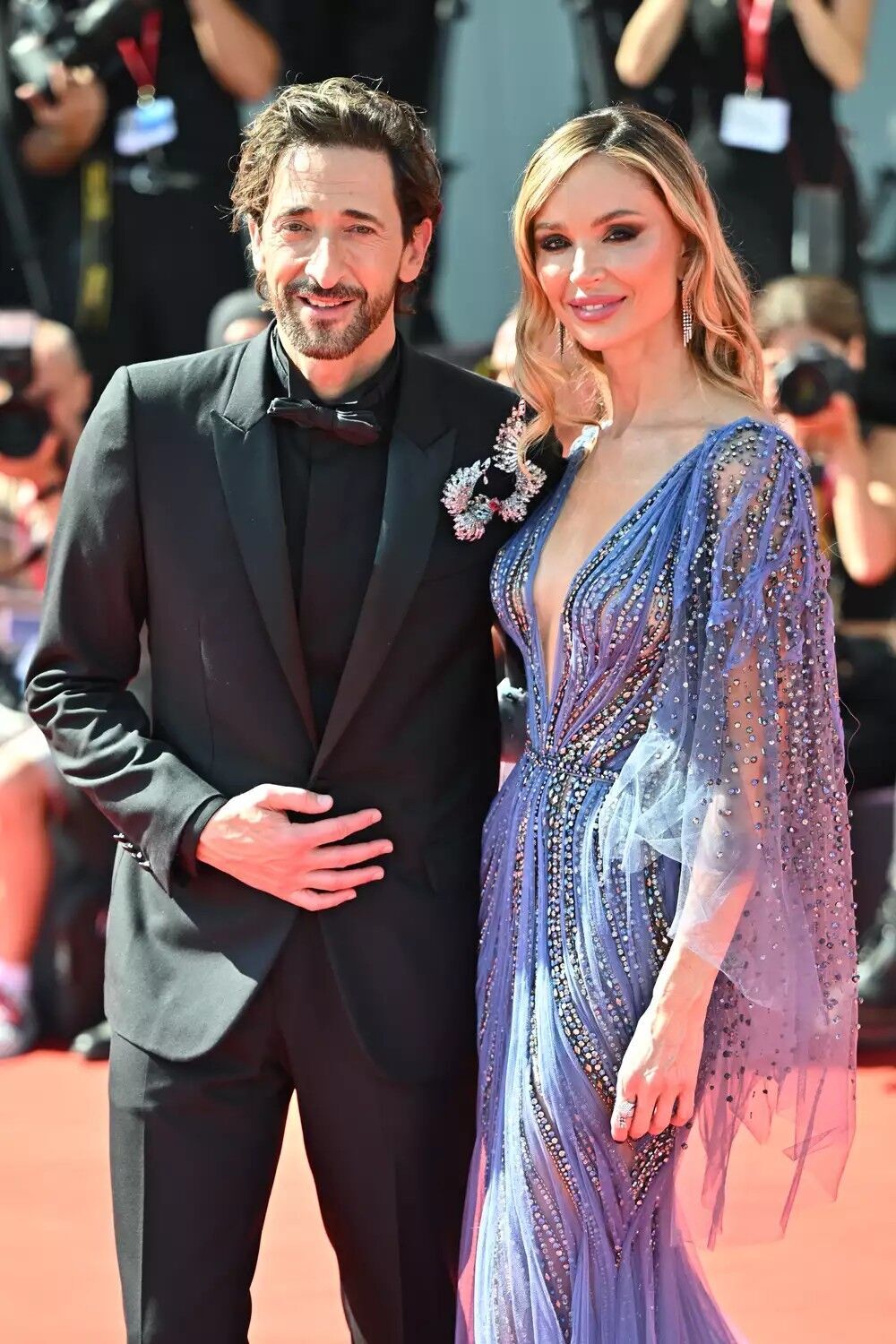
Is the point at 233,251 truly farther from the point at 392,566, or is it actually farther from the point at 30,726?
the point at 392,566

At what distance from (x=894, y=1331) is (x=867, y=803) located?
1.59 m

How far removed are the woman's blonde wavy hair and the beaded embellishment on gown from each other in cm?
18

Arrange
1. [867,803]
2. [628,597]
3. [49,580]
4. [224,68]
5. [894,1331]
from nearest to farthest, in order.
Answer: [628,597] → [49,580] → [894,1331] → [867,803] → [224,68]

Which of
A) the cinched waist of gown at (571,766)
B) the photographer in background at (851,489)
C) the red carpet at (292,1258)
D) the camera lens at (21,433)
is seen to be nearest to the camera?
the cinched waist of gown at (571,766)

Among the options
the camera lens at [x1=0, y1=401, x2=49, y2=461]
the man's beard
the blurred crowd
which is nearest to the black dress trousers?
the man's beard

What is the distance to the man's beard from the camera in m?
1.87

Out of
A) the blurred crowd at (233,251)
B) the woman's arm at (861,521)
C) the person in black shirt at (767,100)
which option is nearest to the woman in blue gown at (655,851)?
the blurred crowd at (233,251)

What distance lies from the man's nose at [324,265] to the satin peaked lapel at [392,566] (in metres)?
0.17

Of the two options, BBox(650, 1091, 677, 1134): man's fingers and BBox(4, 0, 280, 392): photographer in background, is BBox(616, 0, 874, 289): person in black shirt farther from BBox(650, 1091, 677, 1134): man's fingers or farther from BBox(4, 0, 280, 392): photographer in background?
BBox(650, 1091, 677, 1134): man's fingers

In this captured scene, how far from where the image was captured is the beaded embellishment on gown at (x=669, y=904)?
175 cm

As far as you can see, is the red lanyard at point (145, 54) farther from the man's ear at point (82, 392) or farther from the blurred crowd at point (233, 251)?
the man's ear at point (82, 392)

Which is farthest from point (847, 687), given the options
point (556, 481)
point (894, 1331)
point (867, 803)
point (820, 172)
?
point (556, 481)

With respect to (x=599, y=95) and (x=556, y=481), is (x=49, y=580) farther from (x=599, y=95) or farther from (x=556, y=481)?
(x=599, y=95)

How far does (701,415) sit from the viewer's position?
1.87 meters
